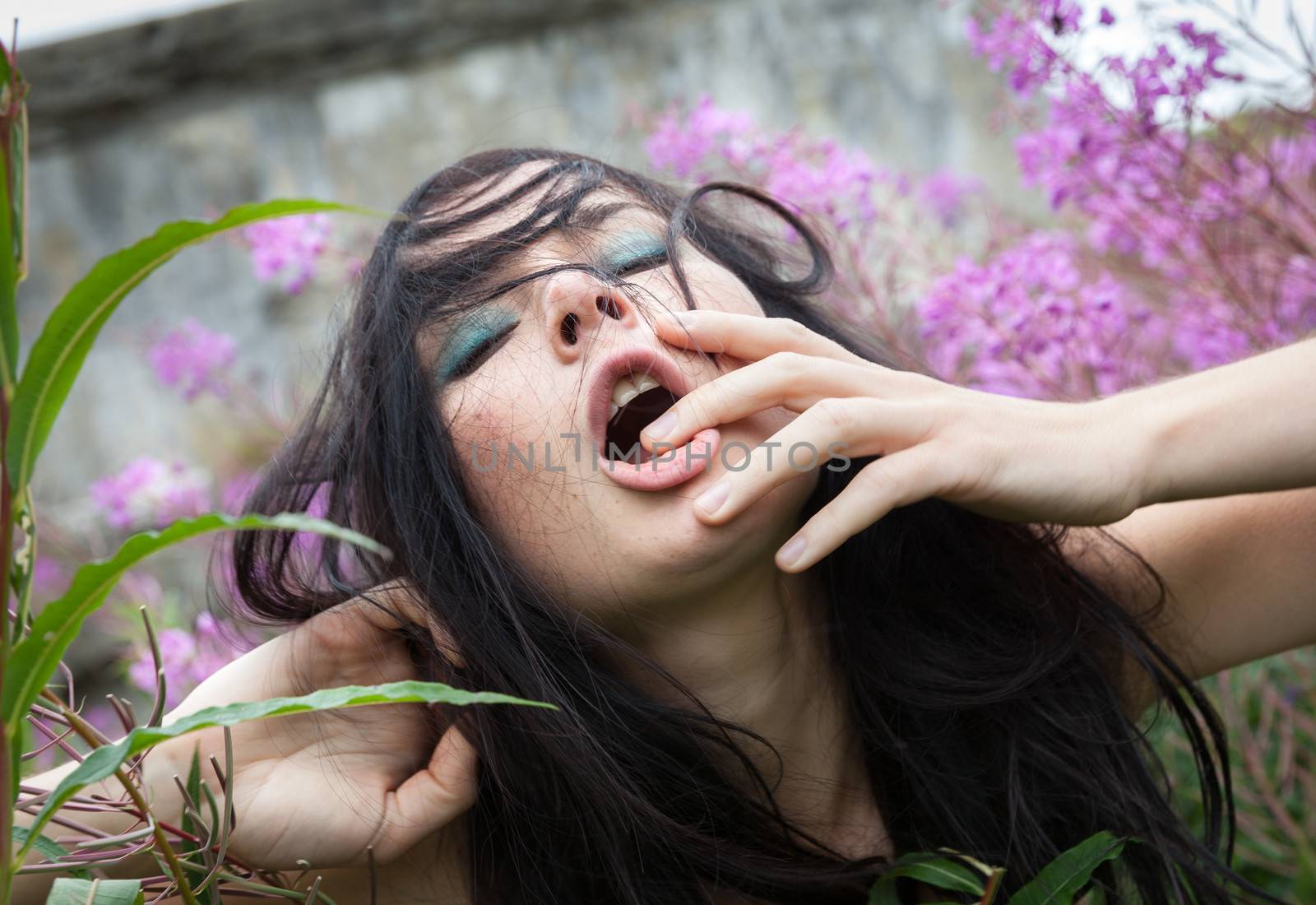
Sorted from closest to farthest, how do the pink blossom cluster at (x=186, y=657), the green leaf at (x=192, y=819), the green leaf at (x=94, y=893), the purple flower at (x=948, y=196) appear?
the green leaf at (x=94, y=893) → the green leaf at (x=192, y=819) → the pink blossom cluster at (x=186, y=657) → the purple flower at (x=948, y=196)

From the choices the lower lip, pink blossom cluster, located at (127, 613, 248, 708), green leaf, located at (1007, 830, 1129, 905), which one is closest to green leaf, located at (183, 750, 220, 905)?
the lower lip

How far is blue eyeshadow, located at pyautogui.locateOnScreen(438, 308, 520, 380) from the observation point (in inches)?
41.6

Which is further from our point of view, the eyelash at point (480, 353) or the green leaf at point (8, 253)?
the eyelash at point (480, 353)

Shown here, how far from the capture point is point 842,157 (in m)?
1.93

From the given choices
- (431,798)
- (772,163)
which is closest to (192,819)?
(431,798)

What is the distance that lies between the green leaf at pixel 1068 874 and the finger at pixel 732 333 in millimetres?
512

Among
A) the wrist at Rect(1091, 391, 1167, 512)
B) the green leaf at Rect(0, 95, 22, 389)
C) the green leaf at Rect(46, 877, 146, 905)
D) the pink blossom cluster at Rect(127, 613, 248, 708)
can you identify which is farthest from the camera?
the pink blossom cluster at Rect(127, 613, 248, 708)

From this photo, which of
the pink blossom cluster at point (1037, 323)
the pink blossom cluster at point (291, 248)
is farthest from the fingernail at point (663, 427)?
the pink blossom cluster at point (291, 248)

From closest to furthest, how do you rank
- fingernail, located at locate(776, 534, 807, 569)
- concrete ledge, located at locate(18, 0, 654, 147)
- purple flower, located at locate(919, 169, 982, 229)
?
fingernail, located at locate(776, 534, 807, 569)
purple flower, located at locate(919, 169, 982, 229)
concrete ledge, located at locate(18, 0, 654, 147)

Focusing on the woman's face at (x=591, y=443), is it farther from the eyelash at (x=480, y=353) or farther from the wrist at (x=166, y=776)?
the wrist at (x=166, y=776)

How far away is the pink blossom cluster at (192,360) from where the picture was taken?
7.38 feet

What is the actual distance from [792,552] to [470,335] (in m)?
0.39

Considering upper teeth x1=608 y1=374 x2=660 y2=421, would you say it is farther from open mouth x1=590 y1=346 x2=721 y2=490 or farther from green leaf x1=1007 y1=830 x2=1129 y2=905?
green leaf x1=1007 y1=830 x2=1129 y2=905

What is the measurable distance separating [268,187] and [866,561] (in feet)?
8.50
